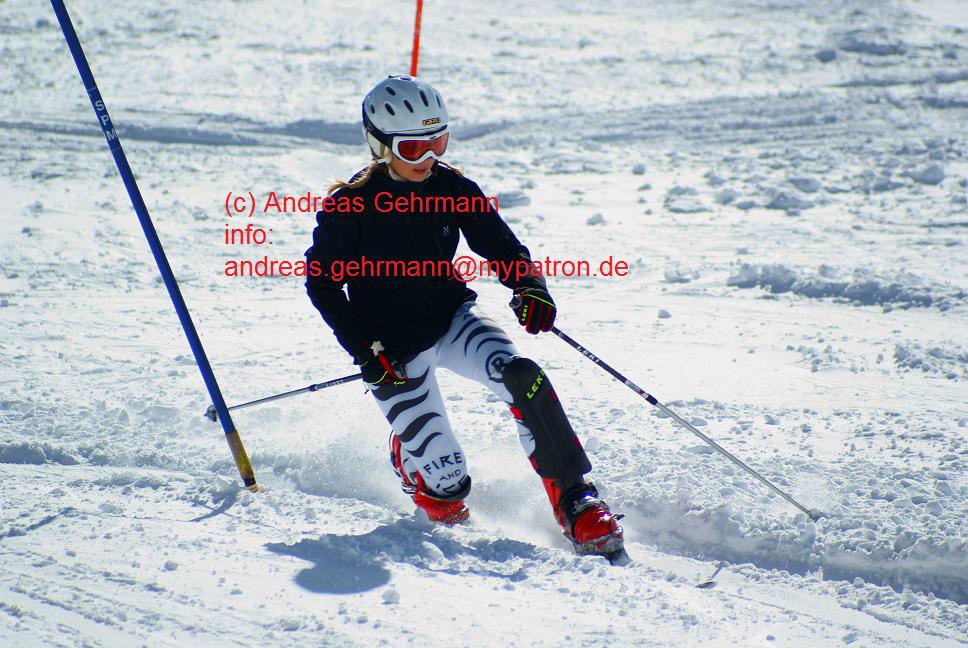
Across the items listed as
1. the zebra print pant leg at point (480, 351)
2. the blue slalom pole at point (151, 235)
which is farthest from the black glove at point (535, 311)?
the blue slalom pole at point (151, 235)

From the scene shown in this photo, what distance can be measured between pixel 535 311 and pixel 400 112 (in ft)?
3.41

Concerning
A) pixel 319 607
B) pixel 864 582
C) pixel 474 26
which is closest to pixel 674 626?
pixel 864 582

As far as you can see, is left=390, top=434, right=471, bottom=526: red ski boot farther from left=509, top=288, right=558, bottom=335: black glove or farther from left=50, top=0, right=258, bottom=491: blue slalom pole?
left=509, top=288, right=558, bottom=335: black glove

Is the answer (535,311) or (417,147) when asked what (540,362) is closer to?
(535,311)

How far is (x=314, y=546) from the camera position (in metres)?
3.79

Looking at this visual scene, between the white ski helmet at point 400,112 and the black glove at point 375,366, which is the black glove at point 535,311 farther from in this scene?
the white ski helmet at point 400,112

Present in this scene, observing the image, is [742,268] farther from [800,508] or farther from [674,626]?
[674,626]

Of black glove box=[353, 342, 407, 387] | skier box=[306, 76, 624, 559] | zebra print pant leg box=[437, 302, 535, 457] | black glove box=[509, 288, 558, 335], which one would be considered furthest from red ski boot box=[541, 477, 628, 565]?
black glove box=[353, 342, 407, 387]

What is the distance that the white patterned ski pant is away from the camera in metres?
3.99

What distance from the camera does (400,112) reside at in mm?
3832

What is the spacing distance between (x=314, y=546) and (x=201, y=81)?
35.8 ft

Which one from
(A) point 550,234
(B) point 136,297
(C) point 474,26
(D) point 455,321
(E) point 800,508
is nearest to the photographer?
(E) point 800,508

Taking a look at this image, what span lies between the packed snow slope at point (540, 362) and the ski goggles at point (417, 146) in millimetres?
1618

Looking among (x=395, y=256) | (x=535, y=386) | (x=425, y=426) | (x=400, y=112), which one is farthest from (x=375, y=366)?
(x=400, y=112)
